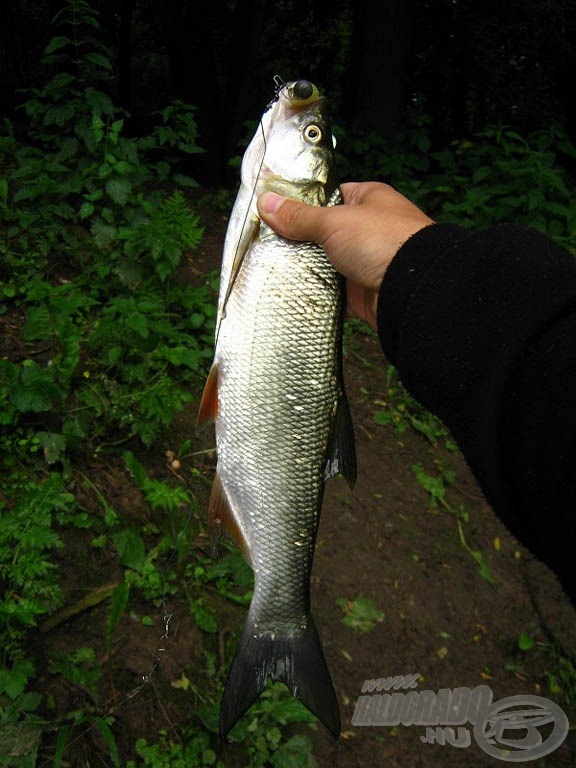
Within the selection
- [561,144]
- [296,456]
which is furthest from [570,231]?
[296,456]

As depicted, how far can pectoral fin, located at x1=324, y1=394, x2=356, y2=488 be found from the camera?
6.50ft

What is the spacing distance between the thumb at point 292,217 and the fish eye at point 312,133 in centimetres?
19

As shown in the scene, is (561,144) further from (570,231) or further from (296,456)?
(296,456)

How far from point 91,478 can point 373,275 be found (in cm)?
184

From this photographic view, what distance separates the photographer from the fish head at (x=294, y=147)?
1.93m

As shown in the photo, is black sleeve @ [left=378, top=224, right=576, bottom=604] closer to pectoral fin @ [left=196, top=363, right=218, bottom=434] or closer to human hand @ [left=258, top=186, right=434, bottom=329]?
human hand @ [left=258, top=186, right=434, bottom=329]

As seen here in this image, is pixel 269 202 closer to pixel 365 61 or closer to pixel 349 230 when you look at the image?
pixel 349 230

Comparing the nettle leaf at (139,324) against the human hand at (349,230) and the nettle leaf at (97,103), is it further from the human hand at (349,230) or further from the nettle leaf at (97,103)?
the nettle leaf at (97,103)

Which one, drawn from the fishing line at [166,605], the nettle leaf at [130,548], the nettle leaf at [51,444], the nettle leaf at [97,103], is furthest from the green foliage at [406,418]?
the nettle leaf at [97,103]

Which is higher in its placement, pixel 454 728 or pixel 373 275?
pixel 373 275

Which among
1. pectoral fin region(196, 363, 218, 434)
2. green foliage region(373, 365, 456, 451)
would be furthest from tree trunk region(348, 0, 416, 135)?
pectoral fin region(196, 363, 218, 434)

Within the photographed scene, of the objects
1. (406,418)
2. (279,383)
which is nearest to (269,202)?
(279,383)

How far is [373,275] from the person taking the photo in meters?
1.93

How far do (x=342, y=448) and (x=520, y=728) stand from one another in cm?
263
